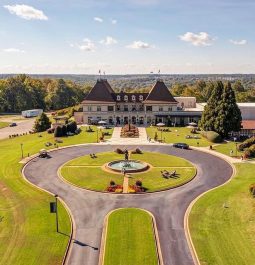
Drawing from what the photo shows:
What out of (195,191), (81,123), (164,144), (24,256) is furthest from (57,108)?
(24,256)

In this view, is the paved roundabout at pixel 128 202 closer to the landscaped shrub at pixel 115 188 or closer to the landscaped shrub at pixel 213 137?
the landscaped shrub at pixel 115 188

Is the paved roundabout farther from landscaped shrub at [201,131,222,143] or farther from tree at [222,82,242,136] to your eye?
tree at [222,82,242,136]

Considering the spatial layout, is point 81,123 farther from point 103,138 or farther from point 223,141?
point 223,141

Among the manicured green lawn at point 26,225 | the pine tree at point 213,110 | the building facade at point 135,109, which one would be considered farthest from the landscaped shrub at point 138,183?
the building facade at point 135,109

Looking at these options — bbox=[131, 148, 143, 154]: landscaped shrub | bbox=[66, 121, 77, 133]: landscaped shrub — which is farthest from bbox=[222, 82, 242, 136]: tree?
bbox=[66, 121, 77, 133]: landscaped shrub

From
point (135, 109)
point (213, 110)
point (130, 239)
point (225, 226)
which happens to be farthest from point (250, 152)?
point (135, 109)
